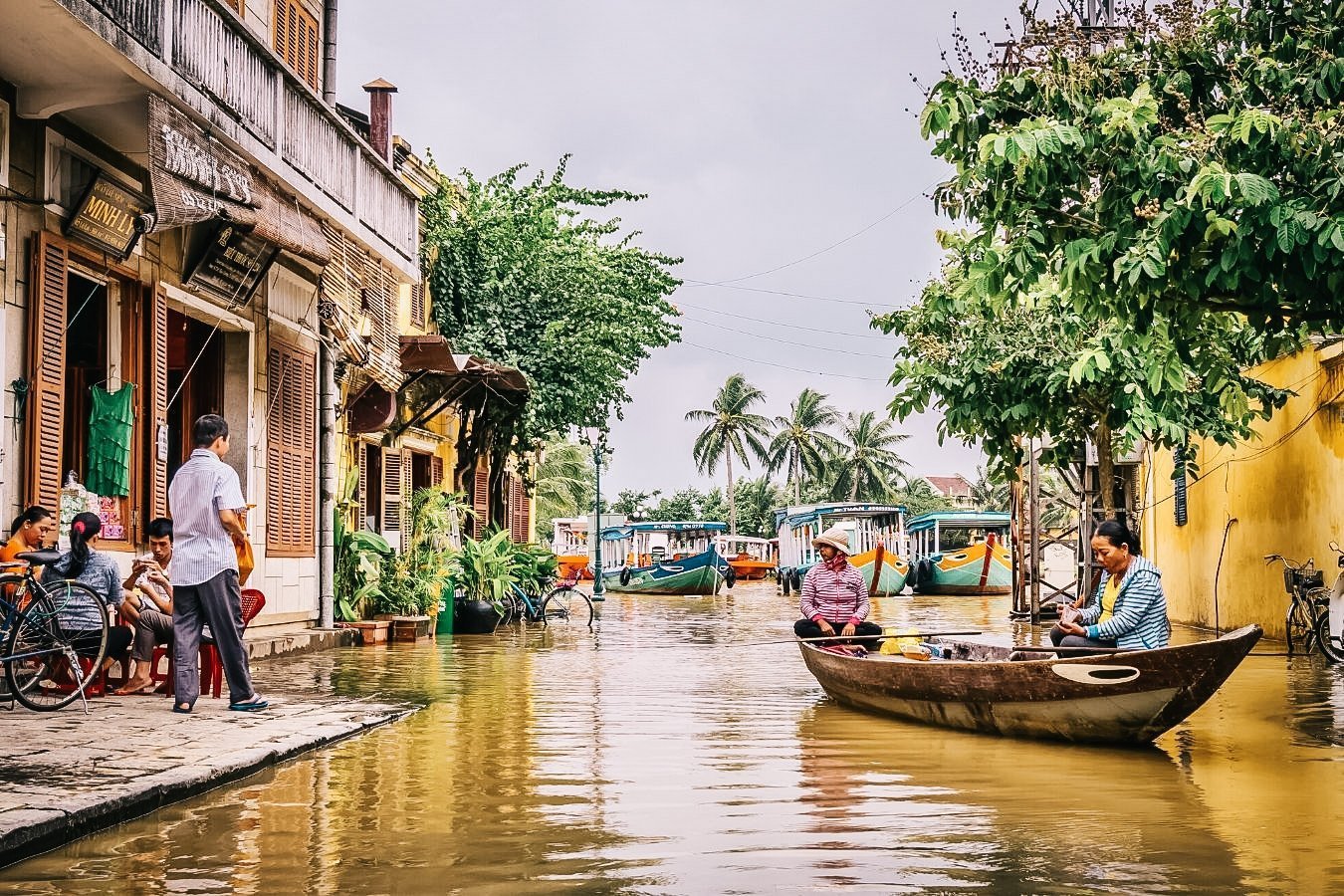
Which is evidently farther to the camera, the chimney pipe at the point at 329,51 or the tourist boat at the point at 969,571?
the tourist boat at the point at 969,571

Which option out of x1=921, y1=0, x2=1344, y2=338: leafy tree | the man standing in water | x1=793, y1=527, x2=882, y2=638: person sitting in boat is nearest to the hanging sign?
the man standing in water

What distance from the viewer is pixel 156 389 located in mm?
12969

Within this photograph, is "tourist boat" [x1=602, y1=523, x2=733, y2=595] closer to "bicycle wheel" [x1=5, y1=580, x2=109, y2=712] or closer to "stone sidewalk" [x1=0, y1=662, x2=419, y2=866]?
"stone sidewalk" [x1=0, y1=662, x2=419, y2=866]

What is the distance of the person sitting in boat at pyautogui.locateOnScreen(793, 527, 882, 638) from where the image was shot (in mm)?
12758

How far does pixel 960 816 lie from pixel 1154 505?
20.0m

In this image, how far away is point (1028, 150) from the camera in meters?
8.10

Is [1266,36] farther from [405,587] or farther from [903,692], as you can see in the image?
[405,587]

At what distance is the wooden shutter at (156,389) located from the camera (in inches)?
507

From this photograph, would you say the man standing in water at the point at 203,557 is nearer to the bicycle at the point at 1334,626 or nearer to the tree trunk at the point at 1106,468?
the bicycle at the point at 1334,626

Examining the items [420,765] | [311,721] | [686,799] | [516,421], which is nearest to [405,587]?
[516,421]

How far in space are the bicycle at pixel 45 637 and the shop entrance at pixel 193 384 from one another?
6.07m

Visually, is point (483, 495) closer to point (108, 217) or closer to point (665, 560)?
point (108, 217)

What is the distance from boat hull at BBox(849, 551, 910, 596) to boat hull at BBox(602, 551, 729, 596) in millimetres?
5082

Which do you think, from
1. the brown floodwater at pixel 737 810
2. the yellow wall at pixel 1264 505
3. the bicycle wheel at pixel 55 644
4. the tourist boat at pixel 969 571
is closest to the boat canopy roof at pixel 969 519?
the tourist boat at pixel 969 571
